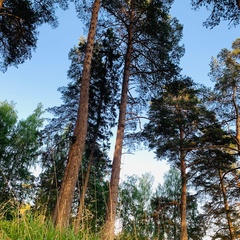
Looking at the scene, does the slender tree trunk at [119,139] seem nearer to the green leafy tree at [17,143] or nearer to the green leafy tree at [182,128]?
the green leafy tree at [182,128]

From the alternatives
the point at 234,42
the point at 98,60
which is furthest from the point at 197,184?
the point at 98,60

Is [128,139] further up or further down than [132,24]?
further down

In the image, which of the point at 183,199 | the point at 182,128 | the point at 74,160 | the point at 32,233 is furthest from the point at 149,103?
the point at 32,233

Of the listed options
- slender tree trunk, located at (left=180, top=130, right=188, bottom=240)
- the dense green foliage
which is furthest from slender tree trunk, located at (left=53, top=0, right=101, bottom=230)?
slender tree trunk, located at (left=180, top=130, right=188, bottom=240)

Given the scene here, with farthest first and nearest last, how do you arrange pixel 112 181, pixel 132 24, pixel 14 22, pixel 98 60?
pixel 98 60, pixel 132 24, pixel 14 22, pixel 112 181

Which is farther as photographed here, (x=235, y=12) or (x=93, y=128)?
(x=93, y=128)

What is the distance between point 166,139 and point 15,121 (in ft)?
41.0

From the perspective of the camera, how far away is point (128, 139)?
11945 millimetres

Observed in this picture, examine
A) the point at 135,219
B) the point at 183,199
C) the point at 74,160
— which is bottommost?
the point at 135,219

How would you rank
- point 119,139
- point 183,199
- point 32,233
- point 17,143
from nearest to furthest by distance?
1. point 32,233
2. point 119,139
3. point 183,199
4. point 17,143

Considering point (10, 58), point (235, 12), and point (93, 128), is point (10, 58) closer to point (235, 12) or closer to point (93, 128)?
point (93, 128)

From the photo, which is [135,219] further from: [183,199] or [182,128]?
[182,128]

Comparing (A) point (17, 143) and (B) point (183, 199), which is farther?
(A) point (17, 143)

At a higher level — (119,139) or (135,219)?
(119,139)
